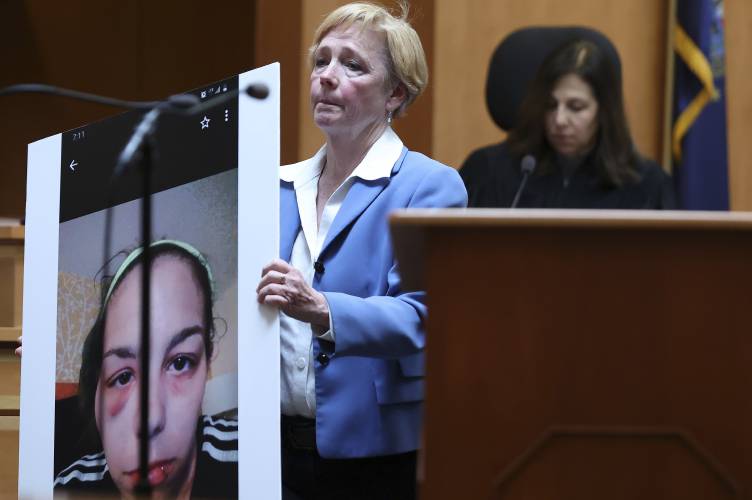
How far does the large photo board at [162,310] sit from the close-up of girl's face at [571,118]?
4.94ft

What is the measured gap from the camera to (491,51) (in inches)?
179

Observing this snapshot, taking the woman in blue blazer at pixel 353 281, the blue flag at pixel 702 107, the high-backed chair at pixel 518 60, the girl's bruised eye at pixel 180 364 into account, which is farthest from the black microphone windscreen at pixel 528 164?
the girl's bruised eye at pixel 180 364

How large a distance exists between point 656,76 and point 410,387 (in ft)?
8.34

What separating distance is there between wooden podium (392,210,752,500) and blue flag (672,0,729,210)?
8.99 ft

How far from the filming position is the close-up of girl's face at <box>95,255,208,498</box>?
237 cm

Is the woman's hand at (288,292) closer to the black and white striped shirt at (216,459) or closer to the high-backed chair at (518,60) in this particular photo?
the black and white striped shirt at (216,459)

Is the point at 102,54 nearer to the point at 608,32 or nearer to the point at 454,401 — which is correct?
the point at 608,32

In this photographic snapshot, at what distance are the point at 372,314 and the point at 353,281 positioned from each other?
0.17 m

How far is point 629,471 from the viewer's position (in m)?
1.75

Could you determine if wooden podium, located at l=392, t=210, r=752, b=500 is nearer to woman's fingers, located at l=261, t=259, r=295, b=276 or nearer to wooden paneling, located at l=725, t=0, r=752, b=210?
woman's fingers, located at l=261, t=259, r=295, b=276

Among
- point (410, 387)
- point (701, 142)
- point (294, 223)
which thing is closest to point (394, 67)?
point (294, 223)

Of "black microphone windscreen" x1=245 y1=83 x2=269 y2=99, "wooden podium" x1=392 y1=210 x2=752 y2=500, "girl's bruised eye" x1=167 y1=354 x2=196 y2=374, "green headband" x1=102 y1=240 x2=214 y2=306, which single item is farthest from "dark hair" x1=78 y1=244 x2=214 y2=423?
"wooden podium" x1=392 y1=210 x2=752 y2=500

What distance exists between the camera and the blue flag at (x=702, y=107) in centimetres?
442

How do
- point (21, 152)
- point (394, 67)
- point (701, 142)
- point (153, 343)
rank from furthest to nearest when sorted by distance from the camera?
point (21, 152), point (701, 142), point (394, 67), point (153, 343)
